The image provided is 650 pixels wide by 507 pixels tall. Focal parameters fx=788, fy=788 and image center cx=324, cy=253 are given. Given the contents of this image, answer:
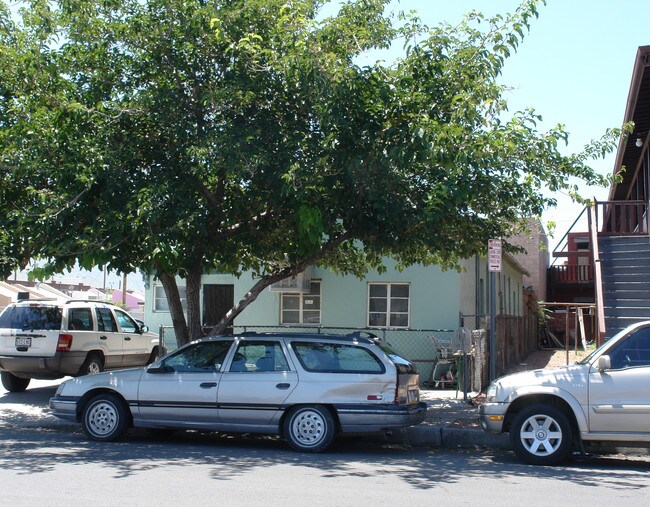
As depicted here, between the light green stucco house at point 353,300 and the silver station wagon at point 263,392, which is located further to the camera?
the light green stucco house at point 353,300

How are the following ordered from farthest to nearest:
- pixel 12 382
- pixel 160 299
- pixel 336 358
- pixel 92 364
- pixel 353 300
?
pixel 160 299, pixel 353 300, pixel 12 382, pixel 92 364, pixel 336 358

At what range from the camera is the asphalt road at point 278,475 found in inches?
284

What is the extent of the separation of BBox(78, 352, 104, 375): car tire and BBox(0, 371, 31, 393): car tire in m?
1.51

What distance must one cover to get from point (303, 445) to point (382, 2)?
687 cm

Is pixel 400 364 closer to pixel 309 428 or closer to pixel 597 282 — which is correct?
pixel 309 428

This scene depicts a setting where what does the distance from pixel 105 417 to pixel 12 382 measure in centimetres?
608

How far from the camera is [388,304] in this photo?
18.0m

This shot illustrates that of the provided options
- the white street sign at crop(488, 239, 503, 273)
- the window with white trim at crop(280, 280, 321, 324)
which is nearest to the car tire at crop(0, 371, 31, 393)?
the window with white trim at crop(280, 280, 321, 324)

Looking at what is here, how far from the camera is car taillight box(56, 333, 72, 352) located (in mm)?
14539

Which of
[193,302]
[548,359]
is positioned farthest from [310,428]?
[548,359]

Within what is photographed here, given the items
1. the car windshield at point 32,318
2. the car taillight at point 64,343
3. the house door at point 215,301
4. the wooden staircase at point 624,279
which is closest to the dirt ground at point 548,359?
the wooden staircase at point 624,279

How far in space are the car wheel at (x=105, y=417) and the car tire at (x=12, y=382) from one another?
5.72m

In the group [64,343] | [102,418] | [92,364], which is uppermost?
[64,343]

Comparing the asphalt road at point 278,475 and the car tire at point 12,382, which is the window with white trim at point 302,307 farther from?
the asphalt road at point 278,475
